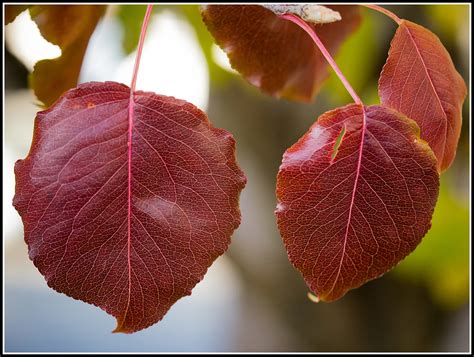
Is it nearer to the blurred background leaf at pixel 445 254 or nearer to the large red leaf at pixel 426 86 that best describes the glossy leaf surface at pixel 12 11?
the large red leaf at pixel 426 86

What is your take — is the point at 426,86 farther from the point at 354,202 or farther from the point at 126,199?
the point at 126,199

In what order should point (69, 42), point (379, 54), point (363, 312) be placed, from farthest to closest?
point (363, 312) < point (379, 54) < point (69, 42)

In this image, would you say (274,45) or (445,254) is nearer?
(274,45)

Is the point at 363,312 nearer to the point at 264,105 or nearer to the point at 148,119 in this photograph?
the point at 264,105

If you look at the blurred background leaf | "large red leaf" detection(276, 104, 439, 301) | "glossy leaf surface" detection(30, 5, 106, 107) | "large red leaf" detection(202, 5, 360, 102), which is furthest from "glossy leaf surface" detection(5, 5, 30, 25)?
the blurred background leaf

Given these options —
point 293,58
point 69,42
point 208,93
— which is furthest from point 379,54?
point 69,42

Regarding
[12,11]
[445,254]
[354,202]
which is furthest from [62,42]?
[445,254]
